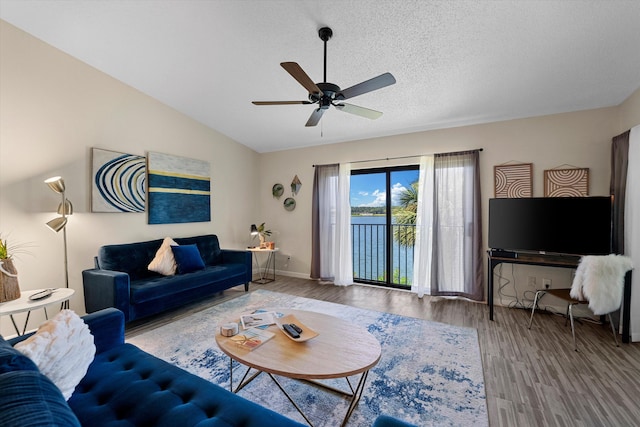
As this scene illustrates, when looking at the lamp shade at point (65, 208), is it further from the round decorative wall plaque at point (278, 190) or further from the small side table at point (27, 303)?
the round decorative wall plaque at point (278, 190)

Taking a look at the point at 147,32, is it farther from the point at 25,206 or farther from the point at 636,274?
the point at 636,274

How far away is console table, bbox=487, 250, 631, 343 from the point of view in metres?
2.57

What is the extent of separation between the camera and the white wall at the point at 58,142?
2.63 metres

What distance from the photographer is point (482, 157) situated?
12.2 feet

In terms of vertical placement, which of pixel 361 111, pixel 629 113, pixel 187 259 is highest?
pixel 629 113

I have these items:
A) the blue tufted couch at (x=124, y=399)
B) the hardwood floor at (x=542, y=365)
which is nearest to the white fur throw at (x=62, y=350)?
the blue tufted couch at (x=124, y=399)

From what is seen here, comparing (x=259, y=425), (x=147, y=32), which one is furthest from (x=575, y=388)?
(x=147, y=32)

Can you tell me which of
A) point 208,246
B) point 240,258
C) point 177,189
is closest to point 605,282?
point 240,258

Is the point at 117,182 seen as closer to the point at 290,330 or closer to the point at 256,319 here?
the point at 256,319

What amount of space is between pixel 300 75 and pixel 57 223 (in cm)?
276

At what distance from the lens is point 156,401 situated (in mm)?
1197

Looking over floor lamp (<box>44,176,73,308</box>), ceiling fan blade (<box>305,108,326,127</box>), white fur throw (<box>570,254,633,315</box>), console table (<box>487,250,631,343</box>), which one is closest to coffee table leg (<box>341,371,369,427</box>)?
ceiling fan blade (<box>305,108,326,127</box>)

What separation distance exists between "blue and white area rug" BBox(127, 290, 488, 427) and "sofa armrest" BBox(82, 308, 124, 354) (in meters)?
0.65

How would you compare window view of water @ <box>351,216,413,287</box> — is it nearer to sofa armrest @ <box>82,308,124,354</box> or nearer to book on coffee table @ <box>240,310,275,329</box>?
book on coffee table @ <box>240,310,275,329</box>
